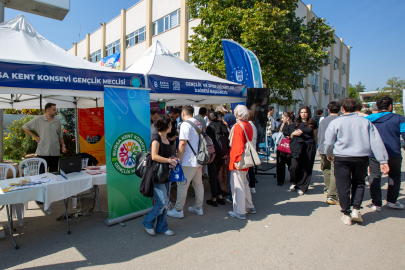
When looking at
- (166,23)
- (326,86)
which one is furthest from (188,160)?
(326,86)

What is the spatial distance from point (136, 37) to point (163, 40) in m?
4.08

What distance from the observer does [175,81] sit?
Answer: 4.81 meters

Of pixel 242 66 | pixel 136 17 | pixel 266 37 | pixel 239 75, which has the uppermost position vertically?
pixel 136 17

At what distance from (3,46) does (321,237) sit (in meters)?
5.52

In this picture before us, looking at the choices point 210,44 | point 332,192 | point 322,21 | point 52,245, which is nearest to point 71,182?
point 52,245

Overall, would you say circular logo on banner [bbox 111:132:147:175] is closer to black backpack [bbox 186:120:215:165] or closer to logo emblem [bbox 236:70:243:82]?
black backpack [bbox 186:120:215:165]

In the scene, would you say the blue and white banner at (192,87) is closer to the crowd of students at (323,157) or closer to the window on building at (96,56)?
the crowd of students at (323,157)

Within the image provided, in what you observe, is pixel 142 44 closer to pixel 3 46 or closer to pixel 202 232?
pixel 3 46

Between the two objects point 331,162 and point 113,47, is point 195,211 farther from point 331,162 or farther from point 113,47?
point 113,47

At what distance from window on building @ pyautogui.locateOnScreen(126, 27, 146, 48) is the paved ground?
1924 centimetres

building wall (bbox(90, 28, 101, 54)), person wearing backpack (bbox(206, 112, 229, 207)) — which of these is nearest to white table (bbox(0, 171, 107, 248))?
person wearing backpack (bbox(206, 112, 229, 207))

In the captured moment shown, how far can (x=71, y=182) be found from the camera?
3.66 metres

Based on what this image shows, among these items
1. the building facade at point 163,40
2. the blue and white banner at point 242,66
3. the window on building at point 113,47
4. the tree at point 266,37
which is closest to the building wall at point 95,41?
the building facade at point 163,40

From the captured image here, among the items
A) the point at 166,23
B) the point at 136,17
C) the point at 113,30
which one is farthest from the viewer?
the point at 113,30
